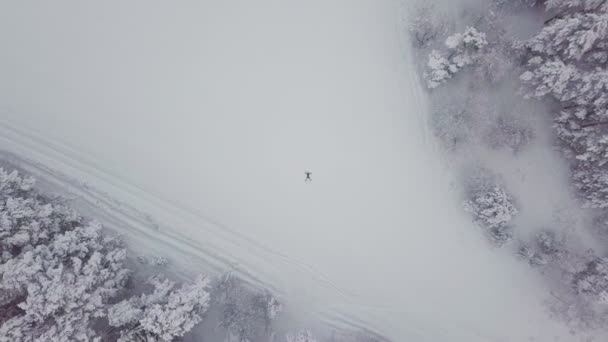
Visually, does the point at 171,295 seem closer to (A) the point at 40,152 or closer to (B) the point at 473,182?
(A) the point at 40,152

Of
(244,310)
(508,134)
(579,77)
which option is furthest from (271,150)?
(579,77)

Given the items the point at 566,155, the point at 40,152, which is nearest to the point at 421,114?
the point at 566,155

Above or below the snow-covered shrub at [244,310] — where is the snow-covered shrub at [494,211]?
above

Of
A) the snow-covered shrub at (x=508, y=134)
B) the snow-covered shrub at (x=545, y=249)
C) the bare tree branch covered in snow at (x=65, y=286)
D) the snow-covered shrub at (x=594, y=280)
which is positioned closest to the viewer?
the bare tree branch covered in snow at (x=65, y=286)

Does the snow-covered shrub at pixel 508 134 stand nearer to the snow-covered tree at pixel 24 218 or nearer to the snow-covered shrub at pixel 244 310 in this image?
the snow-covered shrub at pixel 244 310

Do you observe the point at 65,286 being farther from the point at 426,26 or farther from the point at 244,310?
the point at 426,26

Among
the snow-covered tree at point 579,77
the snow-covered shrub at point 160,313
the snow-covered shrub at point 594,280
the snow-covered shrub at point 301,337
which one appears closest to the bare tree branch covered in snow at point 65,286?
the snow-covered shrub at point 160,313

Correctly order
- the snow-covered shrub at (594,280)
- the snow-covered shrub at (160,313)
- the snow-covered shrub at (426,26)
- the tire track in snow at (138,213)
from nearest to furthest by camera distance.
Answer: the snow-covered shrub at (160,313) < the snow-covered shrub at (594,280) < the tire track in snow at (138,213) < the snow-covered shrub at (426,26)
